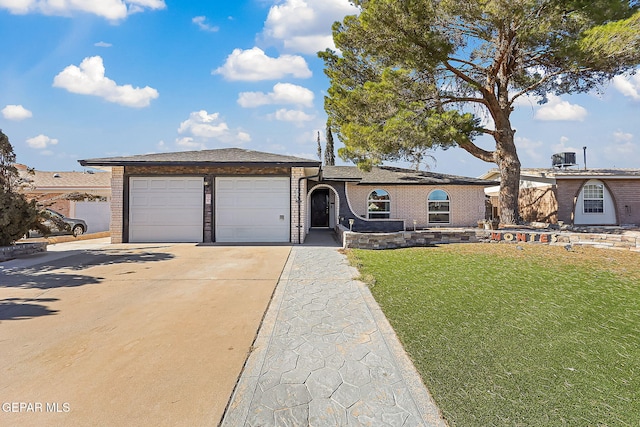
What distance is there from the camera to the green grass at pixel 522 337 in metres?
2.48

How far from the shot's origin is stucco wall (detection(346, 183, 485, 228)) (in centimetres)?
1817

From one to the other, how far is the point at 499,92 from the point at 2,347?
1792cm

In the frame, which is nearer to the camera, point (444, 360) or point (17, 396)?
point (17, 396)

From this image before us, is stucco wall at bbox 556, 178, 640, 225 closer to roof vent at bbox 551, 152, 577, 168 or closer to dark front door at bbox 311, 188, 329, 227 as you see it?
roof vent at bbox 551, 152, 577, 168

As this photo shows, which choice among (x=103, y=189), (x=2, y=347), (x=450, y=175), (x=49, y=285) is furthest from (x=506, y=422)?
(x=103, y=189)

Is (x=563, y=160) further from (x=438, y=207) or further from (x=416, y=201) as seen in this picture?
(x=416, y=201)

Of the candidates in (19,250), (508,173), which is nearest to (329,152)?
(508,173)

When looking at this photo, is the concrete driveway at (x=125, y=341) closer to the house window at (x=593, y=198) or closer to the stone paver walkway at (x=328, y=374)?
the stone paver walkway at (x=328, y=374)

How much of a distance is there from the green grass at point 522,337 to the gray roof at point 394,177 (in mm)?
10374

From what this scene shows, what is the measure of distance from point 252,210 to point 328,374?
10.4 meters

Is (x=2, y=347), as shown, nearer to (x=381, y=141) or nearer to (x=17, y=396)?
(x=17, y=396)

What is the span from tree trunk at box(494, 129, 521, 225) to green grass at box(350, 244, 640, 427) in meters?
7.07

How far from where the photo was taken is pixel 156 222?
42.3 feet

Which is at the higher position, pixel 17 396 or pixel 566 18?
pixel 566 18
